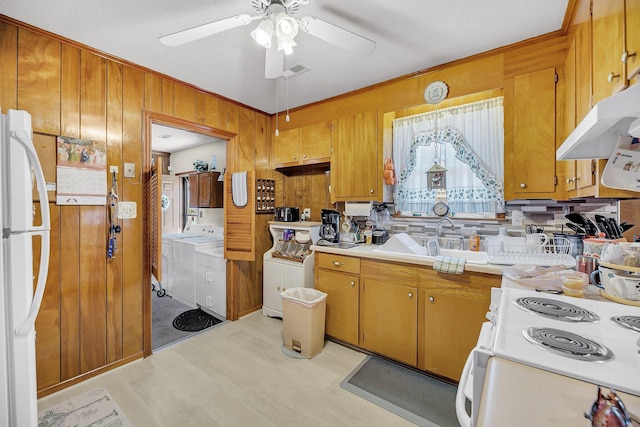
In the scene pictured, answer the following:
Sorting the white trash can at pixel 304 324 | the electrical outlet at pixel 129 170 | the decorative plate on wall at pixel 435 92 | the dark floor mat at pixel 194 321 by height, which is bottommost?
the dark floor mat at pixel 194 321

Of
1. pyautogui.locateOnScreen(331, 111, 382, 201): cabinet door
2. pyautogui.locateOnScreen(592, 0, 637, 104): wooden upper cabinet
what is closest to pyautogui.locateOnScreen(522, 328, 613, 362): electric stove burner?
pyautogui.locateOnScreen(592, 0, 637, 104): wooden upper cabinet

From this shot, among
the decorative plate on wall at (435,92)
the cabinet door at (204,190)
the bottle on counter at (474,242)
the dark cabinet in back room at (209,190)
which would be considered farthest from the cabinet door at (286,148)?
the bottle on counter at (474,242)

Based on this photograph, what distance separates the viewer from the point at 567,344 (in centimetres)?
71

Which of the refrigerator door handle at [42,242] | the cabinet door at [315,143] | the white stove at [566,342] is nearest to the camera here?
the white stove at [566,342]

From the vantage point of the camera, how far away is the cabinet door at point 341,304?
239cm

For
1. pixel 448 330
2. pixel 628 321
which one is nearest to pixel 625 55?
pixel 628 321

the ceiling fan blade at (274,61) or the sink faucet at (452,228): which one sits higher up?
the ceiling fan blade at (274,61)

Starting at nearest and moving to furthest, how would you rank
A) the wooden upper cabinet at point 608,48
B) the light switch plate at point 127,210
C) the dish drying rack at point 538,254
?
1. the wooden upper cabinet at point 608,48
2. the dish drying rack at point 538,254
3. the light switch plate at point 127,210

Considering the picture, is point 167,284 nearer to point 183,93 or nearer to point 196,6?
point 183,93

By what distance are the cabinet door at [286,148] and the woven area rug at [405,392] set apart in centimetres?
225

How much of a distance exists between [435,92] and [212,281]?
3.04 m

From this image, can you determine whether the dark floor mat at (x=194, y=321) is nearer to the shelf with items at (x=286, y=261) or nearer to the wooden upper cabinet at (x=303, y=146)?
the shelf with items at (x=286, y=261)

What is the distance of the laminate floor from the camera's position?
1685 millimetres

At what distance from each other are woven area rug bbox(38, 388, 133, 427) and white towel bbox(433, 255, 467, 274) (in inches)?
85.9
